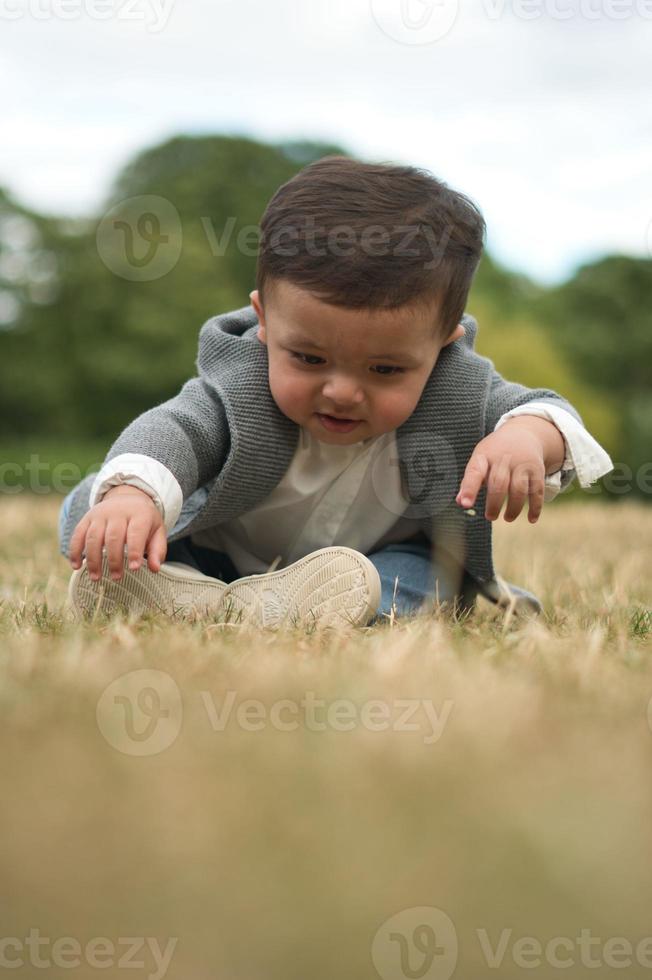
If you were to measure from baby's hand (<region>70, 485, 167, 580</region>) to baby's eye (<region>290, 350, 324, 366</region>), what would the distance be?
409 millimetres

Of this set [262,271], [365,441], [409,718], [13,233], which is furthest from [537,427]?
[13,233]

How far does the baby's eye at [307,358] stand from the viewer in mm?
1958

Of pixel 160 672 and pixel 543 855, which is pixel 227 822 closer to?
pixel 543 855

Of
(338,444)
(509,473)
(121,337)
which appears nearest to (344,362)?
(338,444)

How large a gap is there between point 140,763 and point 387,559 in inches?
51.2

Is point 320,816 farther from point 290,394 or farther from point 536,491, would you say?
point 290,394

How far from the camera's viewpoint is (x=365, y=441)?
2215mm

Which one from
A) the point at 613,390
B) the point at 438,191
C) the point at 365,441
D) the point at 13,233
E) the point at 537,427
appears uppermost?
the point at 438,191

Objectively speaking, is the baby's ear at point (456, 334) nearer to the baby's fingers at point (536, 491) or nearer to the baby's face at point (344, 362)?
the baby's face at point (344, 362)

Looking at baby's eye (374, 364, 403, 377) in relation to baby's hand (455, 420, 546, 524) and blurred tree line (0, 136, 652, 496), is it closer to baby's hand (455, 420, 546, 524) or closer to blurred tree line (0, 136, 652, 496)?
baby's hand (455, 420, 546, 524)

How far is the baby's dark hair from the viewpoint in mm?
1873

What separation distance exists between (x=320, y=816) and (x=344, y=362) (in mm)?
1138

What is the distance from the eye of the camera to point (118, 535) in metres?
1.73

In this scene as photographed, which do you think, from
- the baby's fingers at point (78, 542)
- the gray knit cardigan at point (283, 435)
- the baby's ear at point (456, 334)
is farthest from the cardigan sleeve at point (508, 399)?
the baby's fingers at point (78, 542)
